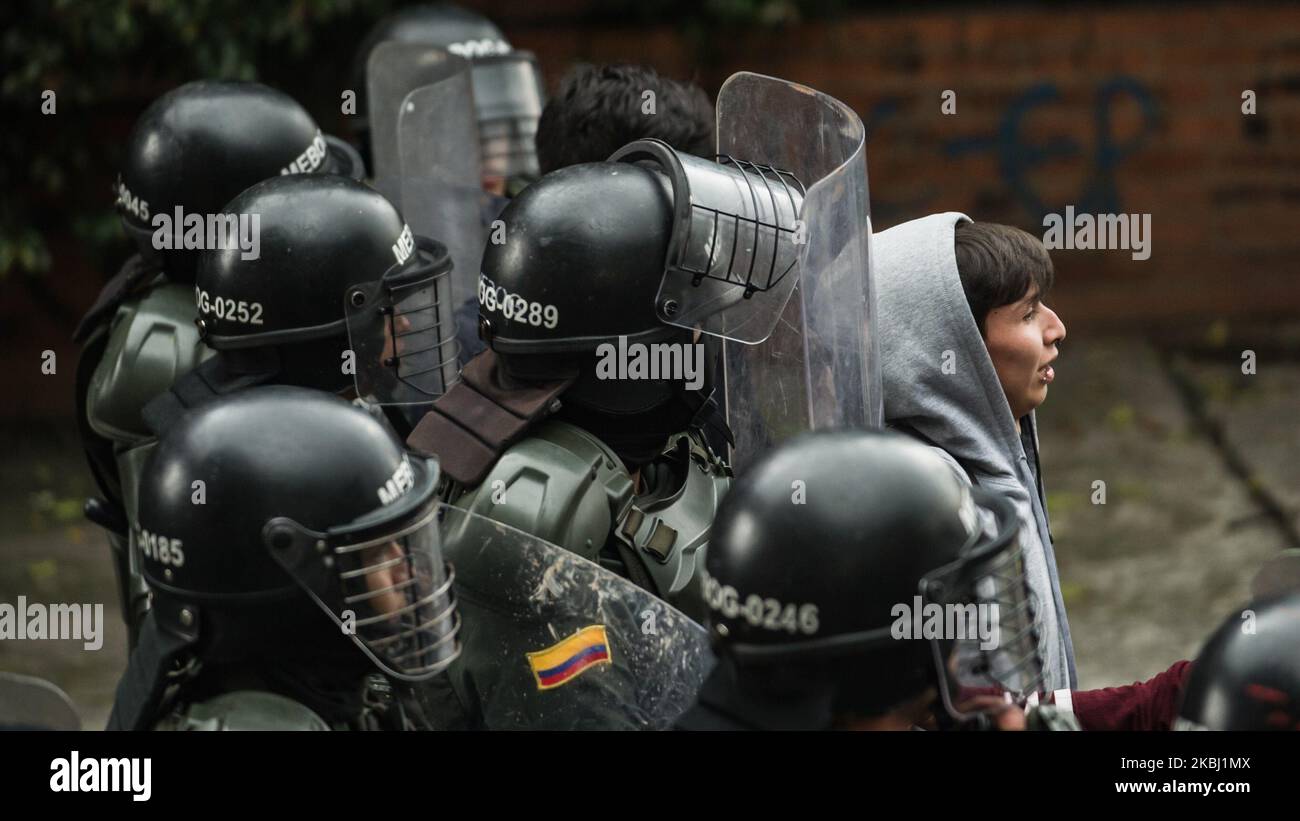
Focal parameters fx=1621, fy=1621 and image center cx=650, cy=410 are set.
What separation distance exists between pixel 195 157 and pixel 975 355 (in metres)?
1.79

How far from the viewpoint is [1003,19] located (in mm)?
8242

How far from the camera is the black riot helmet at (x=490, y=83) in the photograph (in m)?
4.65

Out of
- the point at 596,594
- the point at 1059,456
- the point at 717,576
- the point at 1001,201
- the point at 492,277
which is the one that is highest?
the point at 492,277

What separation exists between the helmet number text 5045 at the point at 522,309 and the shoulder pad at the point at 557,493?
0.20 meters

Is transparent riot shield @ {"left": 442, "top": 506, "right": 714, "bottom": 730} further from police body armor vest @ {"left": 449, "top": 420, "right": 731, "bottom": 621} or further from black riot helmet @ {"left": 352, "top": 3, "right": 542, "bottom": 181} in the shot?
black riot helmet @ {"left": 352, "top": 3, "right": 542, "bottom": 181}

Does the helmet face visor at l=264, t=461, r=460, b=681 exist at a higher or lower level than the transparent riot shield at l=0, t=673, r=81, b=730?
higher

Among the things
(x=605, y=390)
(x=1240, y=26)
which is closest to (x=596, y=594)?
(x=605, y=390)

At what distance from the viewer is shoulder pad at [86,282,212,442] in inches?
135

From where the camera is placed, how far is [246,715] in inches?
89.2

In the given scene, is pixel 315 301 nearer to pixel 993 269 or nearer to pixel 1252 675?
pixel 993 269

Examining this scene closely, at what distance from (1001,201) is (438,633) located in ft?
21.6

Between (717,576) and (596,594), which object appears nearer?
(717,576)

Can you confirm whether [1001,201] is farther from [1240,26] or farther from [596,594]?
[596,594]

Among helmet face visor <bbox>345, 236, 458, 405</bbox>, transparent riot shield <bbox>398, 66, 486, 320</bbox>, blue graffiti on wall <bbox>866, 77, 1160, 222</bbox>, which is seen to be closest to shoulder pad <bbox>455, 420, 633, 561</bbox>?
helmet face visor <bbox>345, 236, 458, 405</bbox>
